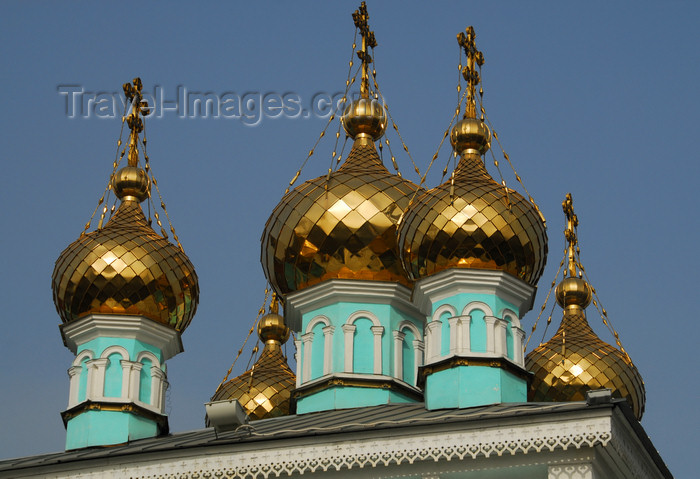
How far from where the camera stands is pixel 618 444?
703 inches

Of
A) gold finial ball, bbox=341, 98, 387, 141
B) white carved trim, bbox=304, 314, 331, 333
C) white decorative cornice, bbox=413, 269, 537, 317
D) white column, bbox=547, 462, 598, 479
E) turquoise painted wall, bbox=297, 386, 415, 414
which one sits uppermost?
gold finial ball, bbox=341, 98, 387, 141

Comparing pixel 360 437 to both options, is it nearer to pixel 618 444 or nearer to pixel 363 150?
pixel 618 444

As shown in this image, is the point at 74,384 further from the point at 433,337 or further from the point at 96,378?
the point at 433,337

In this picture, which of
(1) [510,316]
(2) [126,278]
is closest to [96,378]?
(2) [126,278]

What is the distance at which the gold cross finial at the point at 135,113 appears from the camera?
2493 centimetres

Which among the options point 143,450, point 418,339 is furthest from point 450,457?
point 418,339

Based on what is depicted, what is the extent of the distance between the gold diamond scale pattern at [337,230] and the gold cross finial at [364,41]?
1.77m

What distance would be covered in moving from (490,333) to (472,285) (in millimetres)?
608

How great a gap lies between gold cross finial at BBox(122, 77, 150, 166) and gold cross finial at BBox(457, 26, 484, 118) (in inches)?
176

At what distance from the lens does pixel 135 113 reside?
25.1 m

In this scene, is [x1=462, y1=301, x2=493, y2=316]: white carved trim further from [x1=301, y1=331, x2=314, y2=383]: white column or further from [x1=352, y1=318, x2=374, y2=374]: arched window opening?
[x1=301, y1=331, x2=314, y2=383]: white column

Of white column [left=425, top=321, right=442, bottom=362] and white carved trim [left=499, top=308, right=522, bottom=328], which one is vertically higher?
white carved trim [left=499, top=308, right=522, bottom=328]

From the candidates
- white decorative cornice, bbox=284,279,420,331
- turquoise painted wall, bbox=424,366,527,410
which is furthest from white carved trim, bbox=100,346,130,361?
turquoise painted wall, bbox=424,366,527,410

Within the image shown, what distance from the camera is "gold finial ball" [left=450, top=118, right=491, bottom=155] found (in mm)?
22609
